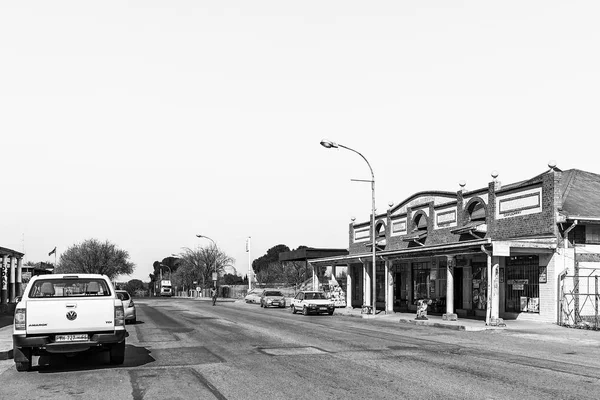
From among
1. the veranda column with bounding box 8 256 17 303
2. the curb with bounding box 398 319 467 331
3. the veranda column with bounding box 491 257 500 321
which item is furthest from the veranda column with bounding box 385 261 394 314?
the veranda column with bounding box 8 256 17 303

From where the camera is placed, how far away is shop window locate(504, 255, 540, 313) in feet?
89.4

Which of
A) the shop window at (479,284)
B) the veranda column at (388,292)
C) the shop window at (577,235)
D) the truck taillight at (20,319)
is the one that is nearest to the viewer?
the truck taillight at (20,319)

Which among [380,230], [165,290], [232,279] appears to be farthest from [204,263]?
[380,230]

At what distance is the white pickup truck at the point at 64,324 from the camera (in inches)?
455

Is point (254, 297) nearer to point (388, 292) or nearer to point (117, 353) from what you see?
point (388, 292)

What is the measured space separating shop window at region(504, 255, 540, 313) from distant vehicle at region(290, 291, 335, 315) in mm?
11346

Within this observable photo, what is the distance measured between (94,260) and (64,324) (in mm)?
88153

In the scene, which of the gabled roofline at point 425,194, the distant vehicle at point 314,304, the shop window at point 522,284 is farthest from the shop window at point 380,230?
the shop window at point 522,284

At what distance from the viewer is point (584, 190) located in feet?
98.9

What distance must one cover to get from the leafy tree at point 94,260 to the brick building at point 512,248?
68.2 metres

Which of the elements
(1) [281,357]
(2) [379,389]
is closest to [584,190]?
(1) [281,357]

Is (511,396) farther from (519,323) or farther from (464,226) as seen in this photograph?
(464,226)

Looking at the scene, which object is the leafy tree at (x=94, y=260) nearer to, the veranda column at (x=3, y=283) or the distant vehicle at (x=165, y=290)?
the distant vehicle at (x=165, y=290)

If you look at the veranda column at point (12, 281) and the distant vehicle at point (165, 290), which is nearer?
the veranda column at point (12, 281)
